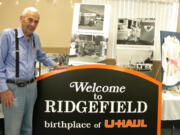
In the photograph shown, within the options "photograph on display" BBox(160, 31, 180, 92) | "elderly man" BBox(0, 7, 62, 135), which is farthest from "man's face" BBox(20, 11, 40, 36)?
"photograph on display" BBox(160, 31, 180, 92)

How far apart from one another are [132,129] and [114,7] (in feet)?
5.45

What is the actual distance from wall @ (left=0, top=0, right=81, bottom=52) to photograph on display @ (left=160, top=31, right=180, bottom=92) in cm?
128

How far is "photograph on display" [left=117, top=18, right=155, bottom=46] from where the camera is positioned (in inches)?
96.9

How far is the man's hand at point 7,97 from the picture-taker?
158cm

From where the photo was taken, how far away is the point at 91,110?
1956 millimetres

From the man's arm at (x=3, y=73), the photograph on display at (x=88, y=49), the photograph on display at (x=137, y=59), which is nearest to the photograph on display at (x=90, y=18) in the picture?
the photograph on display at (x=88, y=49)

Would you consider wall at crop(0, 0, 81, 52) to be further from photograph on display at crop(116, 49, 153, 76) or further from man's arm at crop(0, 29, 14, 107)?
man's arm at crop(0, 29, 14, 107)

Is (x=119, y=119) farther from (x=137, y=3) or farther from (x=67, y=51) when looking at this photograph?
(x=137, y=3)

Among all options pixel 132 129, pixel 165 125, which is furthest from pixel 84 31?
pixel 165 125

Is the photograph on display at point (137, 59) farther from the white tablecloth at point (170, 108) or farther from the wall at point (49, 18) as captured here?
the wall at point (49, 18)

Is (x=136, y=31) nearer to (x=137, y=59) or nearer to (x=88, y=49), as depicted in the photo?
(x=137, y=59)

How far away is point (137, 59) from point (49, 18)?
131cm

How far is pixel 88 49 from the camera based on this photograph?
2262 mm

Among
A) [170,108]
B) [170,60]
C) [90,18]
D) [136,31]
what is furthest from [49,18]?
[170,108]
